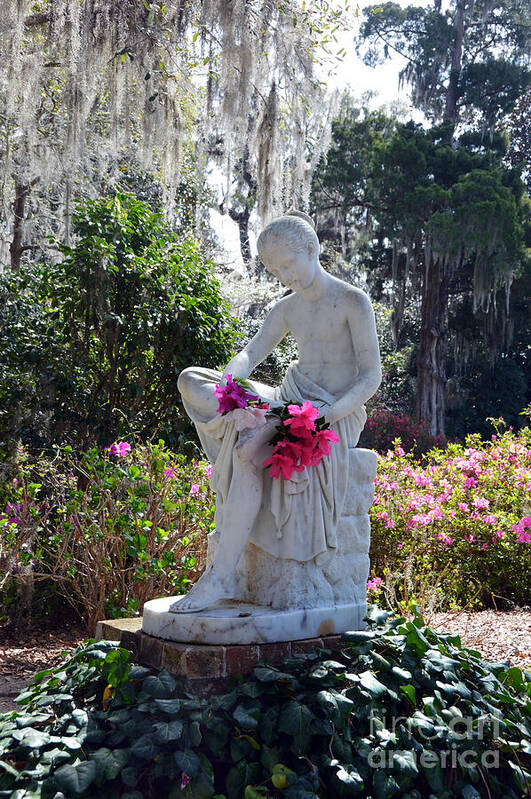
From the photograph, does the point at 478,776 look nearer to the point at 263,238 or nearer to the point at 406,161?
the point at 263,238

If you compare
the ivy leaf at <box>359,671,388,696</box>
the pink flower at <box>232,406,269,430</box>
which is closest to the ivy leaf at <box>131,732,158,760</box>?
the ivy leaf at <box>359,671,388,696</box>

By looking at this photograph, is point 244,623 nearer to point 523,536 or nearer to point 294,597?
point 294,597

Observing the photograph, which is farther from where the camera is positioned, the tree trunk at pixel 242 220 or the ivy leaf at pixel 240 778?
the tree trunk at pixel 242 220

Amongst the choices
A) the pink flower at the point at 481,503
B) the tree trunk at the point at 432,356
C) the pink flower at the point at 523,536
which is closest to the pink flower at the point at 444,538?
the pink flower at the point at 481,503

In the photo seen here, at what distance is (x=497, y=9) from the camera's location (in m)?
15.6

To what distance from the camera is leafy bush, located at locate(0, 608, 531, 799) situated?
2.05 metres

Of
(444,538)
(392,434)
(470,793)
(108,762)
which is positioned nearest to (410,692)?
(470,793)

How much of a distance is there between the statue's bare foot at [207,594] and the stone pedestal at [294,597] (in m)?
0.03

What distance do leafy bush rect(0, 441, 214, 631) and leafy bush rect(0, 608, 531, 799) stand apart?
1.55m

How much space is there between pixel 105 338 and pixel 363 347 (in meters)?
3.57

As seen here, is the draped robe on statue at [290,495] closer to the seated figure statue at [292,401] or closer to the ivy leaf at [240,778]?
the seated figure statue at [292,401]

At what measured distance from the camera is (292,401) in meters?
2.87

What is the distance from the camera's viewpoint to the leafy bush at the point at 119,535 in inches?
162

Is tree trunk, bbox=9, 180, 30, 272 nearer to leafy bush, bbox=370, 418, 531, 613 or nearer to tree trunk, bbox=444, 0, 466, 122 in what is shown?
leafy bush, bbox=370, 418, 531, 613
